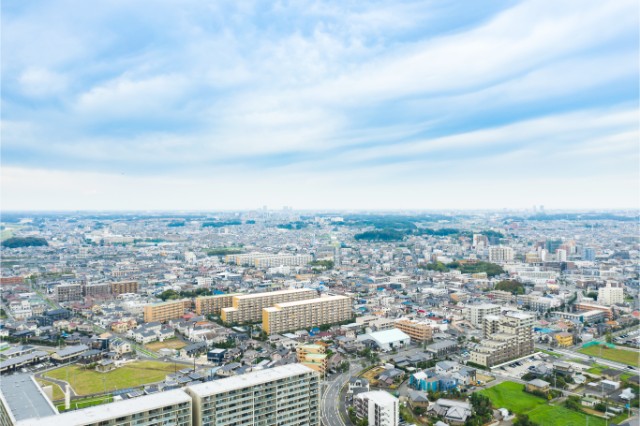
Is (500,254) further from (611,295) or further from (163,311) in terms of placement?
(163,311)

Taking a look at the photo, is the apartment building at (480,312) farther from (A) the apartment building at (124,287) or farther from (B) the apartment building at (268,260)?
(B) the apartment building at (268,260)

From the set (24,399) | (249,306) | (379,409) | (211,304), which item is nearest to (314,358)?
(379,409)

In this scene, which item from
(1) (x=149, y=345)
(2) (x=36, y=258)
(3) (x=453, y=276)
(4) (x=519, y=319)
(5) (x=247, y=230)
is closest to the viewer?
(4) (x=519, y=319)

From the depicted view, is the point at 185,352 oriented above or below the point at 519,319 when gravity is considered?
below

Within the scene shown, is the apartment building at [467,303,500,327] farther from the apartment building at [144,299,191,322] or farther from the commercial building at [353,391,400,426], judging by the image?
the apartment building at [144,299,191,322]

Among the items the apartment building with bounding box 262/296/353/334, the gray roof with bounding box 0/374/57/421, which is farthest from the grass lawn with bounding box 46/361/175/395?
A: the apartment building with bounding box 262/296/353/334

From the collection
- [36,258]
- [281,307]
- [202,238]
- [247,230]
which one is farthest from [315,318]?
[247,230]

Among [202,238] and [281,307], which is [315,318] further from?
[202,238]

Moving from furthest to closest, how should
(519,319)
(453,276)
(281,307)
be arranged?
1. (453,276)
2. (281,307)
3. (519,319)
